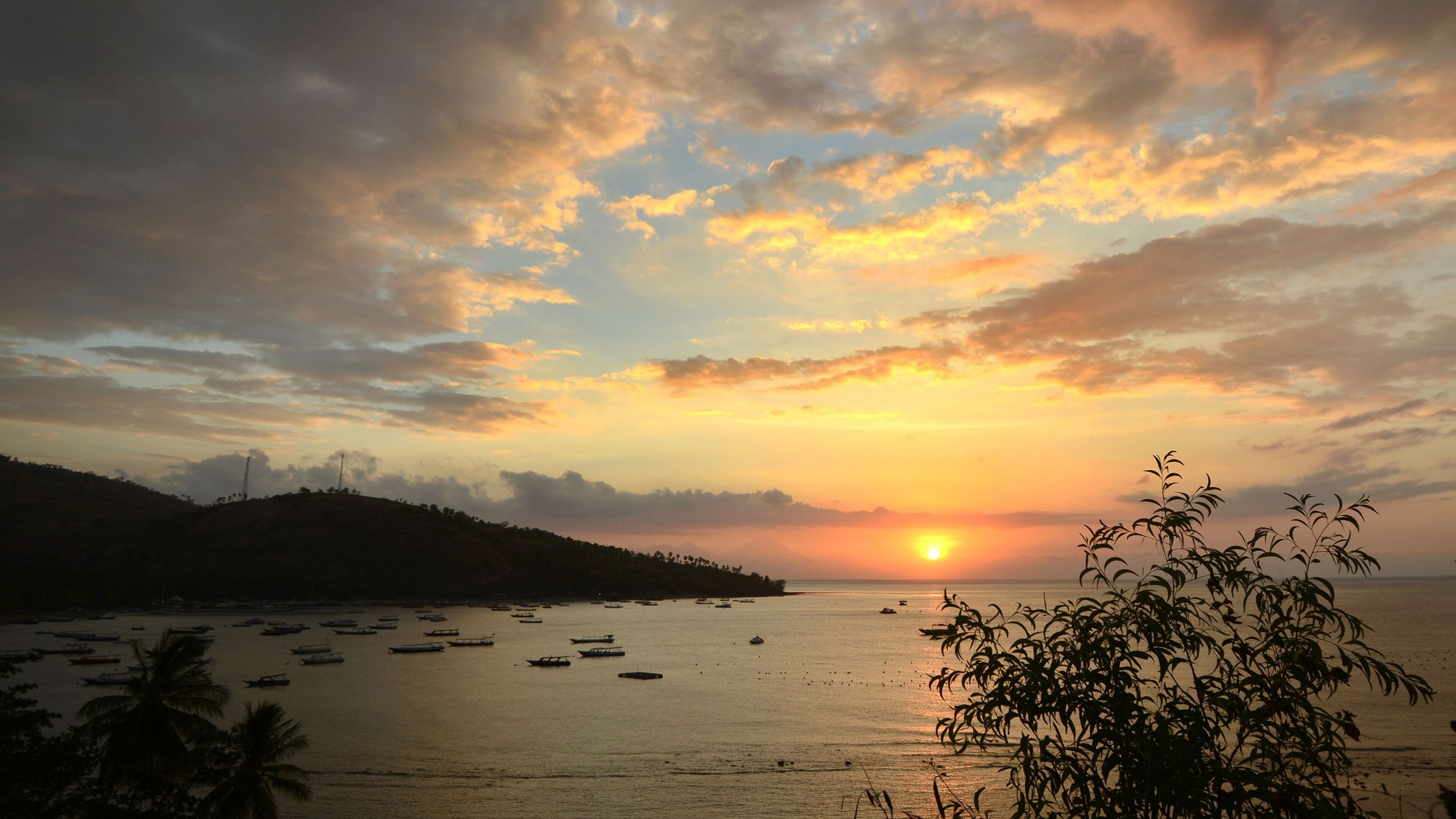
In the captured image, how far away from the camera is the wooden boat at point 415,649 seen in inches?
5936

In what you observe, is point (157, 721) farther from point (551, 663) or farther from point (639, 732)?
point (551, 663)

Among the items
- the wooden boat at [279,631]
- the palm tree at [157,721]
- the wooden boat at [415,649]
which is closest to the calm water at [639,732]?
the wooden boat at [415,649]

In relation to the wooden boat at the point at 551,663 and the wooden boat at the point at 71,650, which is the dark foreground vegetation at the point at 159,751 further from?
the wooden boat at the point at 71,650

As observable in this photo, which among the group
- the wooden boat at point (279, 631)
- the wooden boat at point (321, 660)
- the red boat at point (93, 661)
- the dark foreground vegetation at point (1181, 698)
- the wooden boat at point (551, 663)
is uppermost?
the dark foreground vegetation at point (1181, 698)

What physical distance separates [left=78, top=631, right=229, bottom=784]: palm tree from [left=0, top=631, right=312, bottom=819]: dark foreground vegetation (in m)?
0.05

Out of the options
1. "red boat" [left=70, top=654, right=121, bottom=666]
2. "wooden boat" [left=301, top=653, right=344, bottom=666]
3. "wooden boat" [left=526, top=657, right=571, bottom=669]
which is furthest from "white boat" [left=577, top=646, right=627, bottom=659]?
"red boat" [left=70, top=654, right=121, bottom=666]

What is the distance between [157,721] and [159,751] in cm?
144

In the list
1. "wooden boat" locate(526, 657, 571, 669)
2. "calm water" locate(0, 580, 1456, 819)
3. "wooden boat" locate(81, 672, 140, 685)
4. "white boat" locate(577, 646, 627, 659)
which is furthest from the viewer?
"white boat" locate(577, 646, 627, 659)

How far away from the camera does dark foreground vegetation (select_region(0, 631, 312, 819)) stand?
3403 cm

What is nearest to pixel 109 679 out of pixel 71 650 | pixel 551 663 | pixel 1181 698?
pixel 71 650

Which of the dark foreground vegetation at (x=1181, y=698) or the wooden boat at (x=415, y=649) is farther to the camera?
the wooden boat at (x=415, y=649)

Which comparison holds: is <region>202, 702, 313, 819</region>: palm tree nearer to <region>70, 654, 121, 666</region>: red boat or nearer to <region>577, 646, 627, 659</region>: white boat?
<region>577, 646, 627, 659</region>: white boat

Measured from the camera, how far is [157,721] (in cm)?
3944

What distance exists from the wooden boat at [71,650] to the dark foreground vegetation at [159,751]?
398 ft
